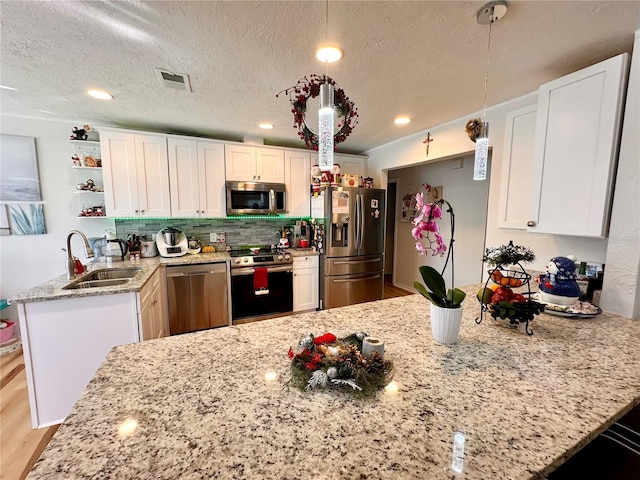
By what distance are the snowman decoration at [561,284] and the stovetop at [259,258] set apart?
Result: 2.47 m

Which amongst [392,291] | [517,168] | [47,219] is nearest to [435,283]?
[517,168]

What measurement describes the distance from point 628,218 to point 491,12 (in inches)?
50.4

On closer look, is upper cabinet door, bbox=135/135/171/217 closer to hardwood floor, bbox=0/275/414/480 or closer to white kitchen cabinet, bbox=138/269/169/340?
white kitchen cabinet, bbox=138/269/169/340

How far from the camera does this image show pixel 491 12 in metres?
1.19

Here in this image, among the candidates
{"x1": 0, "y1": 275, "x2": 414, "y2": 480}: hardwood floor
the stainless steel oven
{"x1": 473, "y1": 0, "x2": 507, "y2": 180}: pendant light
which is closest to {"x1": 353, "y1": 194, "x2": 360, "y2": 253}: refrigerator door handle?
the stainless steel oven

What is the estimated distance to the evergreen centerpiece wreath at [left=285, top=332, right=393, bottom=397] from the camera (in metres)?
0.79

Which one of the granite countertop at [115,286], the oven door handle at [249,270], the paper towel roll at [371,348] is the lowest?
the oven door handle at [249,270]

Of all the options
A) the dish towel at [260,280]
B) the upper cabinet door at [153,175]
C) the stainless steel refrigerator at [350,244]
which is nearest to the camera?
the upper cabinet door at [153,175]

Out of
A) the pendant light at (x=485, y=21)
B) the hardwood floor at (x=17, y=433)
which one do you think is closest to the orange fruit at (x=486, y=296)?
the pendant light at (x=485, y=21)

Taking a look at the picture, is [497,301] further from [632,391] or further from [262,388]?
[262,388]

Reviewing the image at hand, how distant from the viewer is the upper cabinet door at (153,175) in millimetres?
2850

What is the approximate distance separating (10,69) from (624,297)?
4039 mm

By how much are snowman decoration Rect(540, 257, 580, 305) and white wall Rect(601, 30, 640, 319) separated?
190 mm

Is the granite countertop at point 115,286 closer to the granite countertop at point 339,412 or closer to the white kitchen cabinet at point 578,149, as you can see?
the granite countertop at point 339,412
